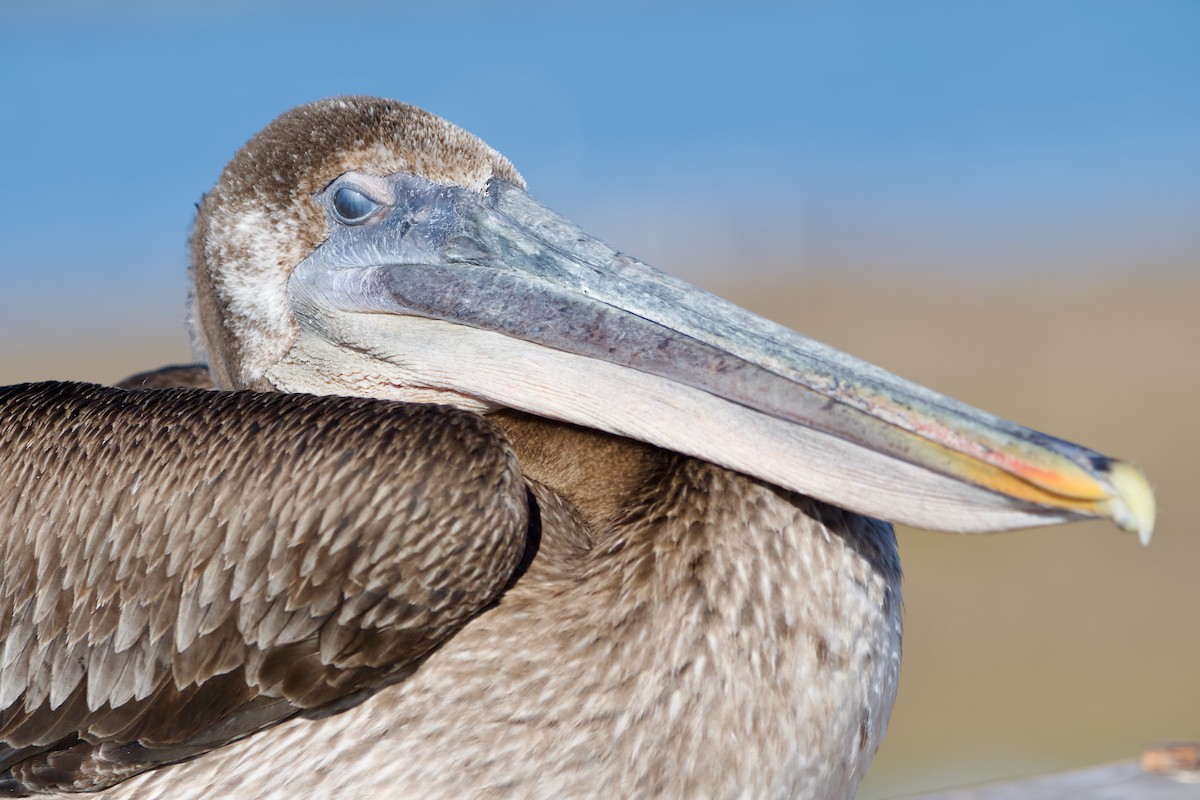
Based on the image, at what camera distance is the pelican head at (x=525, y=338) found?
2217mm

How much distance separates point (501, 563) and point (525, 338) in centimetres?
47

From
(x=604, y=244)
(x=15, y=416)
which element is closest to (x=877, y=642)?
(x=604, y=244)

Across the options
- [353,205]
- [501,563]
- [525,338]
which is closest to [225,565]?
[501,563]

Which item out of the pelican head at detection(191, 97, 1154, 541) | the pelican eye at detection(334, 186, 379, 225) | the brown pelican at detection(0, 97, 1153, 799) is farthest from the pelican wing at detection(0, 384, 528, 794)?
the pelican eye at detection(334, 186, 379, 225)

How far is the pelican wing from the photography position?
94.0 inches

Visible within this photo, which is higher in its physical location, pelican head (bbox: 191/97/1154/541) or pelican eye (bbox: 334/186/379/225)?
pelican eye (bbox: 334/186/379/225)

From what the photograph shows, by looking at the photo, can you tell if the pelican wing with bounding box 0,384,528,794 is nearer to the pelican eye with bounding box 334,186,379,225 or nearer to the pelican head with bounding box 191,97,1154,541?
the pelican head with bounding box 191,97,1154,541

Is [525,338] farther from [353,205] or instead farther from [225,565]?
[225,565]

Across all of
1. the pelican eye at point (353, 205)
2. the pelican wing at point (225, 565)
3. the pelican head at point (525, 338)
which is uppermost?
the pelican eye at point (353, 205)

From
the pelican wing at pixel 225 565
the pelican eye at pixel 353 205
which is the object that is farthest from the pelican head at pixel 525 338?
the pelican wing at pixel 225 565

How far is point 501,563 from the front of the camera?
2.41 metres

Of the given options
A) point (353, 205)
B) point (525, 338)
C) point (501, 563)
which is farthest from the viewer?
point (353, 205)

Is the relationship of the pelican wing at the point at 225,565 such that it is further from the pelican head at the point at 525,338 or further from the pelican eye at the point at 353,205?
the pelican eye at the point at 353,205

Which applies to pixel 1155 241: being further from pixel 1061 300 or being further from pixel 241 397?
pixel 241 397
